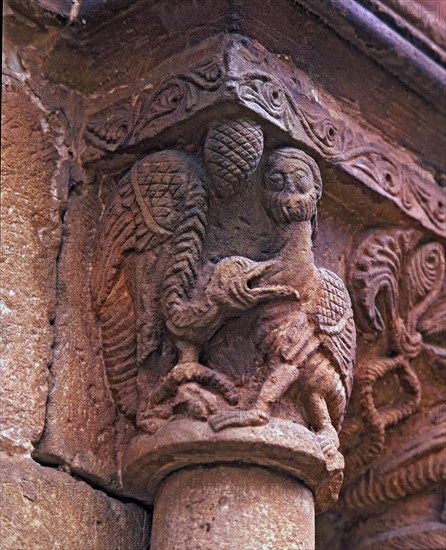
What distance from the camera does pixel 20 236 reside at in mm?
2930

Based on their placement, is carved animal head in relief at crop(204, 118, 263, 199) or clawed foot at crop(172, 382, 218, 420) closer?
clawed foot at crop(172, 382, 218, 420)

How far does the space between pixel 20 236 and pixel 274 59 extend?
77cm

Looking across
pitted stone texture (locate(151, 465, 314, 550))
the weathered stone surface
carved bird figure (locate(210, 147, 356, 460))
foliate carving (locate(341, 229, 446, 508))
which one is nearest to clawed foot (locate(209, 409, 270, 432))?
carved bird figure (locate(210, 147, 356, 460))

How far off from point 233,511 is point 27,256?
822 mm

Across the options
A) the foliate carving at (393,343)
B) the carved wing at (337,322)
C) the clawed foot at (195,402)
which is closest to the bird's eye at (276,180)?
the carved wing at (337,322)

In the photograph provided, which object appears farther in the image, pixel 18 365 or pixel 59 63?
pixel 59 63

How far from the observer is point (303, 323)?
2.73 m

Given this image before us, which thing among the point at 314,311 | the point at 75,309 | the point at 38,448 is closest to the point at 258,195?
the point at 314,311

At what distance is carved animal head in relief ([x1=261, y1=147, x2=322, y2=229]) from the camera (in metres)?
2.82

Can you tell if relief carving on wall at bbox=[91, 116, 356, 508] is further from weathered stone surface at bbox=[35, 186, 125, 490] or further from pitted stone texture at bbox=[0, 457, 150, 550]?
pitted stone texture at bbox=[0, 457, 150, 550]

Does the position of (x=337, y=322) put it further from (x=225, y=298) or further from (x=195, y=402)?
(x=195, y=402)

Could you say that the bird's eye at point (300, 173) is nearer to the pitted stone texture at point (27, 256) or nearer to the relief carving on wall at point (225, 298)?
the relief carving on wall at point (225, 298)

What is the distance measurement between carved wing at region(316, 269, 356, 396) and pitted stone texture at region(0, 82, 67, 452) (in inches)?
26.2

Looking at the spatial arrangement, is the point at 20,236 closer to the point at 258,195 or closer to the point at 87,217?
the point at 87,217
